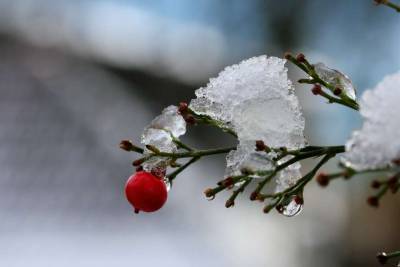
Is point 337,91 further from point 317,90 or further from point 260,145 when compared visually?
point 260,145

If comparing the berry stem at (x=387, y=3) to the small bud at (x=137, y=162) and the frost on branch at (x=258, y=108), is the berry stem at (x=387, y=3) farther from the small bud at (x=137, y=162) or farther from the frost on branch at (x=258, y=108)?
the small bud at (x=137, y=162)

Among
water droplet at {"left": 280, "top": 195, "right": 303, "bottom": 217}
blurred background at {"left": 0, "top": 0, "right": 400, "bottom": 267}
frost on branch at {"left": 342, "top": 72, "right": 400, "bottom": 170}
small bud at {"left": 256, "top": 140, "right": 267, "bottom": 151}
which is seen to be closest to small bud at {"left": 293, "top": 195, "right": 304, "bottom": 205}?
water droplet at {"left": 280, "top": 195, "right": 303, "bottom": 217}

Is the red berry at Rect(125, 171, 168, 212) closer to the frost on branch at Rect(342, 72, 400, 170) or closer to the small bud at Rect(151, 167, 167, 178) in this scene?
the small bud at Rect(151, 167, 167, 178)

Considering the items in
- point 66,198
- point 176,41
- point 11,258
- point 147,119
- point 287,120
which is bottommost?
point 287,120

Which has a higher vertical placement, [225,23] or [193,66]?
[225,23]

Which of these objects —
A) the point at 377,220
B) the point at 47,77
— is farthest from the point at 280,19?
the point at 47,77

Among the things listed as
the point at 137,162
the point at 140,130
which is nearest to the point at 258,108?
the point at 137,162

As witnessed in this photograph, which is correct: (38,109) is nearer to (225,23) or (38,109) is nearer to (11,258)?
(11,258)
